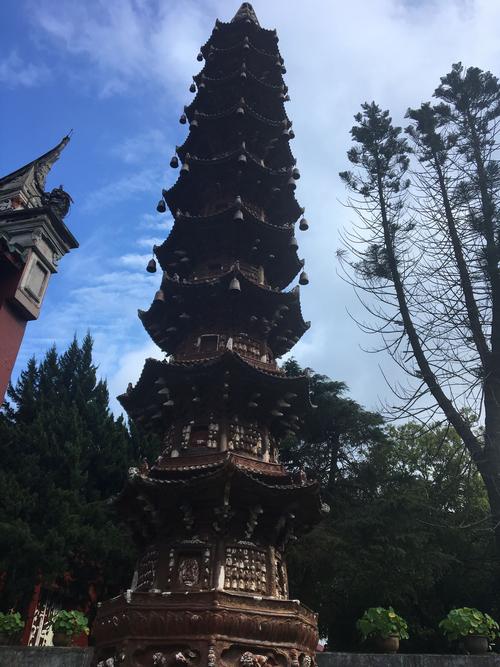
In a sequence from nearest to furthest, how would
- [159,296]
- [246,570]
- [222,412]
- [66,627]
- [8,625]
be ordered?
[246,570] → [66,627] → [8,625] → [222,412] → [159,296]

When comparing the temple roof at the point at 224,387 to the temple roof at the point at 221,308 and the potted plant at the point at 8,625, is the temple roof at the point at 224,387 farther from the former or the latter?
the potted plant at the point at 8,625

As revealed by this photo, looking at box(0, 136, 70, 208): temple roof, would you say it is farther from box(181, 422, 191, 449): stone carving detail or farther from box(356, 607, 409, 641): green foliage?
box(356, 607, 409, 641): green foliage

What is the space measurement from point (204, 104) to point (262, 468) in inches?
636

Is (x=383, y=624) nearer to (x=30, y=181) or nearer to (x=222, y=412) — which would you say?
(x=222, y=412)

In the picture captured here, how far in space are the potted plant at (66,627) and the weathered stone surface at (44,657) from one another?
50 cm

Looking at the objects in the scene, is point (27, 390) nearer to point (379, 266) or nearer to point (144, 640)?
point (144, 640)

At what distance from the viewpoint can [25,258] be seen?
9.42m

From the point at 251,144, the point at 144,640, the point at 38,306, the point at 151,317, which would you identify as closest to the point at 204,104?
the point at 251,144

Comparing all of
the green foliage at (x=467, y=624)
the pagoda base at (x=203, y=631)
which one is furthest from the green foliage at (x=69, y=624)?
the green foliage at (x=467, y=624)

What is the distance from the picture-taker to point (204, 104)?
23641 mm

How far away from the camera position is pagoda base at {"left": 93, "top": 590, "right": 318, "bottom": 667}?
37.4 feet

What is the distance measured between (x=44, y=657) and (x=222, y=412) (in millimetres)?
7500

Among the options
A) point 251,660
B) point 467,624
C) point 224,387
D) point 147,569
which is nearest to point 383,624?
point 467,624

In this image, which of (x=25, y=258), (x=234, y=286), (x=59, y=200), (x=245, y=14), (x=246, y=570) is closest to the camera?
(x=25, y=258)
